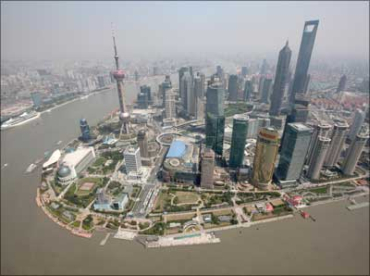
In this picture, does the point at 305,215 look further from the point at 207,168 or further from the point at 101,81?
the point at 101,81

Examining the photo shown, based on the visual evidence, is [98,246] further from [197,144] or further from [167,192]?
[197,144]

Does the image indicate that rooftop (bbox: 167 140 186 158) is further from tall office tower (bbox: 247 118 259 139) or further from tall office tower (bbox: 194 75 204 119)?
tall office tower (bbox: 194 75 204 119)

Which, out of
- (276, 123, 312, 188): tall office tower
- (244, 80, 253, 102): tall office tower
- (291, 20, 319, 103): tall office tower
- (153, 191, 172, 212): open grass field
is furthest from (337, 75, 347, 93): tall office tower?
(153, 191, 172, 212): open grass field

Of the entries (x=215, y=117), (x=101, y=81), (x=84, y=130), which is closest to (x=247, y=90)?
(x=215, y=117)

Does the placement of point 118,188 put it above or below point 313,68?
below

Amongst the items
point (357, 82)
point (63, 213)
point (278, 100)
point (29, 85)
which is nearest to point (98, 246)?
point (63, 213)
